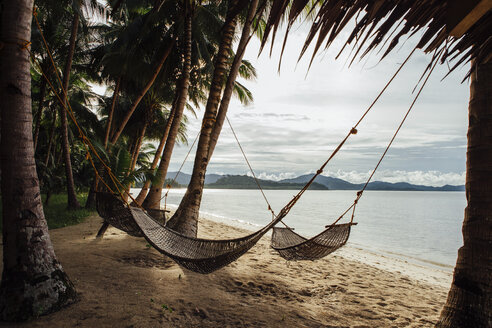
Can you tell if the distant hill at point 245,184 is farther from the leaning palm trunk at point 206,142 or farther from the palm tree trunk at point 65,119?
the leaning palm trunk at point 206,142

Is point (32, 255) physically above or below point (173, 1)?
below

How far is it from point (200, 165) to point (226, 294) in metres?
1.59

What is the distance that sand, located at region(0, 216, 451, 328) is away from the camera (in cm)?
164

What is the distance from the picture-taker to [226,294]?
6.96ft

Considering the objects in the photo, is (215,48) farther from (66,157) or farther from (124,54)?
(66,157)

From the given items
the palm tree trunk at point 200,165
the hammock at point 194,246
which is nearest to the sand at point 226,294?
the hammock at point 194,246

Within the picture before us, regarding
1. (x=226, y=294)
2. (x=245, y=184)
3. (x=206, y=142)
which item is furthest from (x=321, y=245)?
(x=245, y=184)

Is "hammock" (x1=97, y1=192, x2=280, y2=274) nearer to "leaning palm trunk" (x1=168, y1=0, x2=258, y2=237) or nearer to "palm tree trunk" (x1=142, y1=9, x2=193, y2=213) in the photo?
"leaning palm trunk" (x1=168, y1=0, x2=258, y2=237)

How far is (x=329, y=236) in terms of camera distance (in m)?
2.37

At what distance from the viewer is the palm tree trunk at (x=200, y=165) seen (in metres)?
3.13

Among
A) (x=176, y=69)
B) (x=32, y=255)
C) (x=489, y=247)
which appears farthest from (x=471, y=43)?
(x=176, y=69)

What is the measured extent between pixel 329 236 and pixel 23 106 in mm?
2434

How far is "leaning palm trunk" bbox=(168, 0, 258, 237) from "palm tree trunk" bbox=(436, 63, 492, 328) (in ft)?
7.48

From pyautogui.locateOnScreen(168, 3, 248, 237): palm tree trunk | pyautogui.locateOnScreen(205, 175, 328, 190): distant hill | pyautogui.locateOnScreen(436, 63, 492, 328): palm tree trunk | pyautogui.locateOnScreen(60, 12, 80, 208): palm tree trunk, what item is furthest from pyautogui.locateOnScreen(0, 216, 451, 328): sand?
pyautogui.locateOnScreen(205, 175, 328, 190): distant hill
